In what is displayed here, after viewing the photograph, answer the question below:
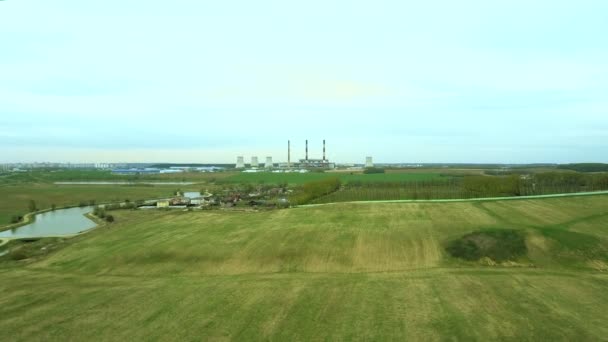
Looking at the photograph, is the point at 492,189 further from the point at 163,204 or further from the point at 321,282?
the point at 163,204

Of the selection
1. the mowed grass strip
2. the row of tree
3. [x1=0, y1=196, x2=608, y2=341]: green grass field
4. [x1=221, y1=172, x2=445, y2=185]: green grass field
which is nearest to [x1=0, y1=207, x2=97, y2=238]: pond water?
[x1=0, y1=196, x2=608, y2=341]: green grass field

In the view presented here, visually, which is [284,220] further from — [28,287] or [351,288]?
[28,287]

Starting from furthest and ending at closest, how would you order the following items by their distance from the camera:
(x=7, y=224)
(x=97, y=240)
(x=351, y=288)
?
(x=7, y=224) → (x=97, y=240) → (x=351, y=288)

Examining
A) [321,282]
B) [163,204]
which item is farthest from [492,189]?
[163,204]

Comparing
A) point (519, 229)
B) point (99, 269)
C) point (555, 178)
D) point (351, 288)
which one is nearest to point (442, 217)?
point (519, 229)

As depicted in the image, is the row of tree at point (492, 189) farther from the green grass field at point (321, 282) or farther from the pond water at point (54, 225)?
the pond water at point (54, 225)

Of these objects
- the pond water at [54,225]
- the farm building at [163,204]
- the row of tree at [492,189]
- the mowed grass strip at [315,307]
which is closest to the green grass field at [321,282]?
the mowed grass strip at [315,307]

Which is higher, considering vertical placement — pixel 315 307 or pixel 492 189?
pixel 492 189
